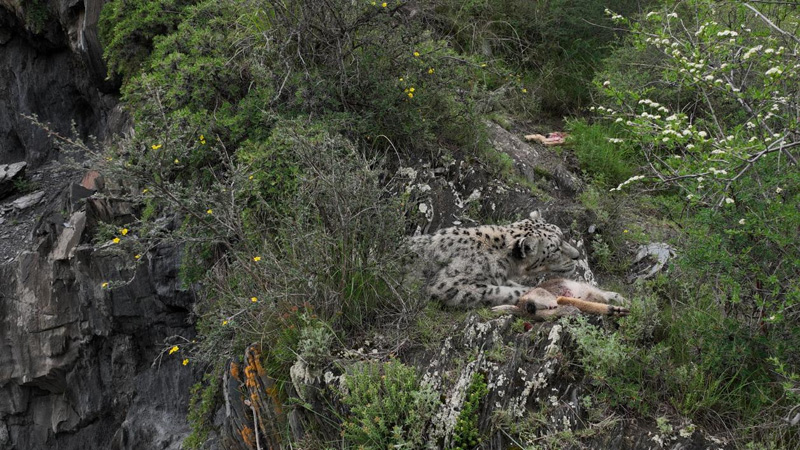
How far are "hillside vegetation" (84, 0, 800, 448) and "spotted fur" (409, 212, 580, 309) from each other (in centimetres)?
42

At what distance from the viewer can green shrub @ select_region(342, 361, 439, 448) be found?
5.41 metres

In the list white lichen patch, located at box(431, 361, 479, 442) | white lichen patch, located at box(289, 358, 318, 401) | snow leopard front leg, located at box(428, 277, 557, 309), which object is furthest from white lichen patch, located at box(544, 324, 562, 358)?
white lichen patch, located at box(289, 358, 318, 401)

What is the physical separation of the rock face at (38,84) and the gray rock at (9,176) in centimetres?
85

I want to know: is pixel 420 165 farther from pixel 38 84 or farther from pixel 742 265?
pixel 38 84

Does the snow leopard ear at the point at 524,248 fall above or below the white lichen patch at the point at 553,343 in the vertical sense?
below

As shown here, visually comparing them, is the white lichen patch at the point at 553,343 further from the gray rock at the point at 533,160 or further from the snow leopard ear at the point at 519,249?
the gray rock at the point at 533,160

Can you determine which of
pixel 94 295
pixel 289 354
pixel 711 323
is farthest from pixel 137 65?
pixel 711 323

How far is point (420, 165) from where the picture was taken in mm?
9031

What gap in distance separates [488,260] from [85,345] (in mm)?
7573

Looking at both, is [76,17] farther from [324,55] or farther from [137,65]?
[324,55]

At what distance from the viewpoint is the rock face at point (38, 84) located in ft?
51.0

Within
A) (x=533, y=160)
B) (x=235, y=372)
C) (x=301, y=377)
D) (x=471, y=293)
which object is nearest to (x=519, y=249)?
(x=471, y=293)

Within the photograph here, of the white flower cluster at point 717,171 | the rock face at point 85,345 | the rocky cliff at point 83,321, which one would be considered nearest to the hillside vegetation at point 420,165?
the white flower cluster at point 717,171

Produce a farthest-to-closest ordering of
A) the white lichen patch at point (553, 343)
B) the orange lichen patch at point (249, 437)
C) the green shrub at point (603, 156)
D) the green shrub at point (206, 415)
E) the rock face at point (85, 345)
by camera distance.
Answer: the green shrub at point (603, 156), the rock face at point (85, 345), the green shrub at point (206, 415), the orange lichen patch at point (249, 437), the white lichen patch at point (553, 343)
